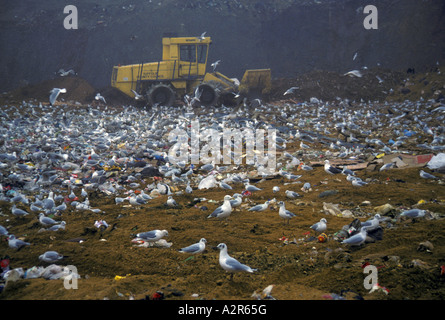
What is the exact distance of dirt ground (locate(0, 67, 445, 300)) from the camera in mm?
3277

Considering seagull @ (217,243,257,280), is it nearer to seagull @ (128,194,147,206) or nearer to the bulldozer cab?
seagull @ (128,194,147,206)

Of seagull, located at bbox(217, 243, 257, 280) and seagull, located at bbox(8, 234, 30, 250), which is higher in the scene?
seagull, located at bbox(217, 243, 257, 280)

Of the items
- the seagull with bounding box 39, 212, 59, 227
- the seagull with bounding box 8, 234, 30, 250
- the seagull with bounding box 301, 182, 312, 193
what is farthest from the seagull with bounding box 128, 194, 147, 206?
the seagull with bounding box 301, 182, 312, 193

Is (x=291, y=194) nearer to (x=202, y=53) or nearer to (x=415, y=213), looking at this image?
(x=415, y=213)

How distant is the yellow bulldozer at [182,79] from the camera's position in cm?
1934

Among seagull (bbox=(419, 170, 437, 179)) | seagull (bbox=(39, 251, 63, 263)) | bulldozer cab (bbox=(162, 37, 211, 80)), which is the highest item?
bulldozer cab (bbox=(162, 37, 211, 80))

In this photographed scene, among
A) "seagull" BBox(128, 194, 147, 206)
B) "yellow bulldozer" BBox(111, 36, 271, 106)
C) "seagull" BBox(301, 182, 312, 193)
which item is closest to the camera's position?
"seagull" BBox(128, 194, 147, 206)

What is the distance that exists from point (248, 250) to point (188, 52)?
17.1m

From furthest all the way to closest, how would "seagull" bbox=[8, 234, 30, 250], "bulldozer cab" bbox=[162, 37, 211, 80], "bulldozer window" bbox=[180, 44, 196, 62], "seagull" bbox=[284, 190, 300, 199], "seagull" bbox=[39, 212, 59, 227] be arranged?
"bulldozer window" bbox=[180, 44, 196, 62] < "bulldozer cab" bbox=[162, 37, 211, 80] < "seagull" bbox=[284, 190, 300, 199] < "seagull" bbox=[39, 212, 59, 227] < "seagull" bbox=[8, 234, 30, 250]

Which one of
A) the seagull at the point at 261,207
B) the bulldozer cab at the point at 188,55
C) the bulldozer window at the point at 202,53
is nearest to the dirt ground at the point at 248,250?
the seagull at the point at 261,207

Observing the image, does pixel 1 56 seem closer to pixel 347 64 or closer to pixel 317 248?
pixel 347 64

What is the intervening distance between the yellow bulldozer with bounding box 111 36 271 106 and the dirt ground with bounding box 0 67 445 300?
12932 millimetres

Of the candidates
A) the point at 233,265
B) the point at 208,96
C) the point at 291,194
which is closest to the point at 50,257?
the point at 233,265

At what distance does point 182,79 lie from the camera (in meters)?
19.9
